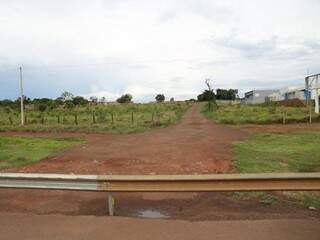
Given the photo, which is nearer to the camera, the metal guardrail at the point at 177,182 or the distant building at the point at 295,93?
the metal guardrail at the point at 177,182

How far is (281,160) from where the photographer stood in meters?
12.8

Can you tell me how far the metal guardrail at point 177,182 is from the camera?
6418 millimetres

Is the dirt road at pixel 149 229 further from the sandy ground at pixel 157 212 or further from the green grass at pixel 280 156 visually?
the green grass at pixel 280 156

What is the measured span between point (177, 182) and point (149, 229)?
839 mm

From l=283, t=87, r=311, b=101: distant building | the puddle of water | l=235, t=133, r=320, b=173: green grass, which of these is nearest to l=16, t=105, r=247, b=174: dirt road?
l=235, t=133, r=320, b=173: green grass

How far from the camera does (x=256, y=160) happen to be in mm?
12695

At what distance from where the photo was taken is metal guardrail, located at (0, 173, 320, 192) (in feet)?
21.1

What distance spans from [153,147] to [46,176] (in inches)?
402

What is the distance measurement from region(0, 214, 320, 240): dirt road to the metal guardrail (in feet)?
1.47

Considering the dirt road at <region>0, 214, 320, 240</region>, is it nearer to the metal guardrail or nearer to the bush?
the metal guardrail

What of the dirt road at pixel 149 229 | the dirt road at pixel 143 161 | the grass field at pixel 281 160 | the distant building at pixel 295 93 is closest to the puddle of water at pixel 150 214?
the dirt road at pixel 149 229

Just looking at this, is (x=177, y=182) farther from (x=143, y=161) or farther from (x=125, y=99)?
(x=125, y=99)

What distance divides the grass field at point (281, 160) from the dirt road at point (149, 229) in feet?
5.13

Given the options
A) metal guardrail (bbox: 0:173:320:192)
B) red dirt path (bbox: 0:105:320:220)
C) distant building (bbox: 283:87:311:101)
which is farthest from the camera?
distant building (bbox: 283:87:311:101)
